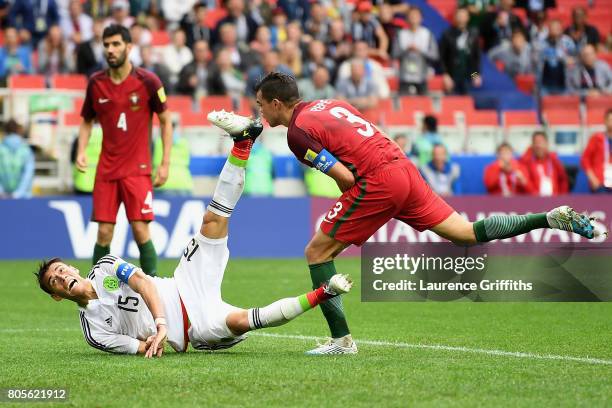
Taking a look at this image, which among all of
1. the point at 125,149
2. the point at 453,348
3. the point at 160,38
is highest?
the point at 160,38

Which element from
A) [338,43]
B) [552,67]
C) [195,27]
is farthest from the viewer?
[552,67]

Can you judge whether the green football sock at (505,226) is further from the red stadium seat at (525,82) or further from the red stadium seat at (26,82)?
the red stadium seat at (525,82)

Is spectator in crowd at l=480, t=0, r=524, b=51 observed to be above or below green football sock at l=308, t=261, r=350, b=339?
above

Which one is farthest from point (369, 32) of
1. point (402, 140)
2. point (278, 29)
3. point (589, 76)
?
point (402, 140)

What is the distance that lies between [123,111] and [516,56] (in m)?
13.4

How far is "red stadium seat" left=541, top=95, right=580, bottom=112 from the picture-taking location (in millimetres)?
22234

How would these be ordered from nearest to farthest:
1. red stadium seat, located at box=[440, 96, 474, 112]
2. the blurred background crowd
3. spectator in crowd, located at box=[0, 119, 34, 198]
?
spectator in crowd, located at box=[0, 119, 34, 198] → the blurred background crowd → red stadium seat, located at box=[440, 96, 474, 112]

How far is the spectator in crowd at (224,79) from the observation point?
20.8 meters

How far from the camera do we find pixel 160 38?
72.5 feet

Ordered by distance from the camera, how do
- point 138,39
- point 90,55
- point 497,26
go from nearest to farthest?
point 90,55, point 138,39, point 497,26

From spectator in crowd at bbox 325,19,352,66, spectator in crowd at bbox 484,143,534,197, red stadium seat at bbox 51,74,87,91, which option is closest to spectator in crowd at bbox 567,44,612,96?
spectator in crowd at bbox 484,143,534,197

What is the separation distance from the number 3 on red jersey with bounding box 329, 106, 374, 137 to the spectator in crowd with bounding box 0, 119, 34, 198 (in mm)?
10534

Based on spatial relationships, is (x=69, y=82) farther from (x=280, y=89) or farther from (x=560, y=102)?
(x=280, y=89)

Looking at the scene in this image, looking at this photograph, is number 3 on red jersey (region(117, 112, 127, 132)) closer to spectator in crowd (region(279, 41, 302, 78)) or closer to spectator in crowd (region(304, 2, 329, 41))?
spectator in crowd (region(279, 41, 302, 78))
